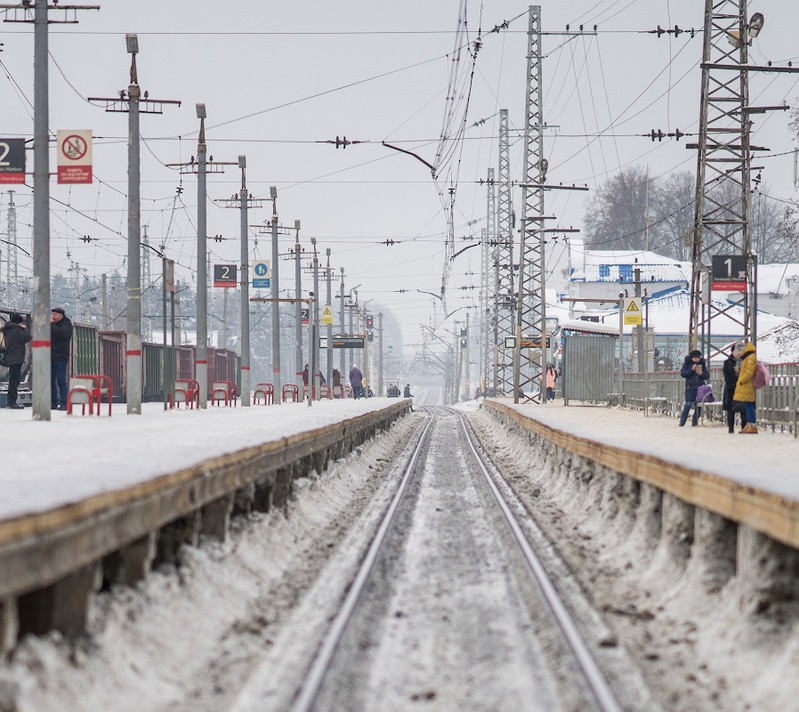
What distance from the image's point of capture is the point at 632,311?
34.4m

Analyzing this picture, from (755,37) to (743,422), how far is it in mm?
10642

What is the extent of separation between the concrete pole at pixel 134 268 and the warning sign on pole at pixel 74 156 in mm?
3272

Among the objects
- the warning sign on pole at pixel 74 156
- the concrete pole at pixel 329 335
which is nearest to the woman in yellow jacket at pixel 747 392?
the warning sign on pole at pixel 74 156

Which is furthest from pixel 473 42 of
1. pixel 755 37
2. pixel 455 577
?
pixel 455 577

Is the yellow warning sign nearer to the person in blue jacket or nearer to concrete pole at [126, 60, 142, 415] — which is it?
the person in blue jacket

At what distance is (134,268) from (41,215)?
156 inches

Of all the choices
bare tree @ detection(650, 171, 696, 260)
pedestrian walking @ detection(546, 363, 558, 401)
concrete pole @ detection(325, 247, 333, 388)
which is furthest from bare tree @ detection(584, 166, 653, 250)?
pedestrian walking @ detection(546, 363, 558, 401)

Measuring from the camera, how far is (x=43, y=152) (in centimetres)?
2048

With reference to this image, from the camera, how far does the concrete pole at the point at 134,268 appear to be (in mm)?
24281

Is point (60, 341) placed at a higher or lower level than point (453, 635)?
higher

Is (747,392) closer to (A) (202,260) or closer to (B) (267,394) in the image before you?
(A) (202,260)

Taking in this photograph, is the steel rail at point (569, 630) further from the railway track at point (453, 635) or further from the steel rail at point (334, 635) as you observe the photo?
the steel rail at point (334, 635)

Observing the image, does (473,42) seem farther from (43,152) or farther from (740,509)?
(740,509)

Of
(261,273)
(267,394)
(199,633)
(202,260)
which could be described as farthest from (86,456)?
(267,394)
